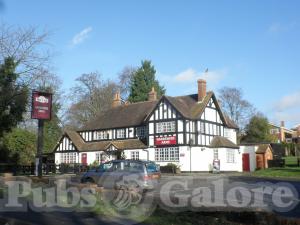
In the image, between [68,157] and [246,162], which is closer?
[246,162]

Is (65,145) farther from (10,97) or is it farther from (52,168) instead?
(10,97)

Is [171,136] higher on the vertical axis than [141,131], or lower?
lower

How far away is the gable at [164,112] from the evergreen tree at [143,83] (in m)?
28.5

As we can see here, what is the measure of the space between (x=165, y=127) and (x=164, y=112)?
178 cm

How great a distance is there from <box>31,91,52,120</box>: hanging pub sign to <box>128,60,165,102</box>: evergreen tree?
57471 mm

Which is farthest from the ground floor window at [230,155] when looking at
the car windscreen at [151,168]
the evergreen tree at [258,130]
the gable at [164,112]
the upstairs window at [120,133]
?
the car windscreen at [151,168]

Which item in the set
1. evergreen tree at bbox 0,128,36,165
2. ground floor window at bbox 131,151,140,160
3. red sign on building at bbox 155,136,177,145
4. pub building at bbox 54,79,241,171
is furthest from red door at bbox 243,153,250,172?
evergreen tree at bbox 0,128,36,165

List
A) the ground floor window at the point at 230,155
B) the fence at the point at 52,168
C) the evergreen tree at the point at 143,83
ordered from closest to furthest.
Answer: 1. the fence at the point at 52,168
2. the ground floor window at the point at 230,155
3. the evergreen tree at the point at 143,83

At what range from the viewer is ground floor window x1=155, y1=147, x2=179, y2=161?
50309 mm

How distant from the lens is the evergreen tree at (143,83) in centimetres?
8175

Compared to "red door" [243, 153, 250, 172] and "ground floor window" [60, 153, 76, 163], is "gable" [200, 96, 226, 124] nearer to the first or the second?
"red door" [243, 153, 250, 172]

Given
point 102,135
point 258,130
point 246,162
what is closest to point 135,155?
point 102,135

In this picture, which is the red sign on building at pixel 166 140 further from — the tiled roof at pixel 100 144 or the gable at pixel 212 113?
the gable at pixel 212 113

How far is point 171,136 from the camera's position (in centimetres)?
5075
